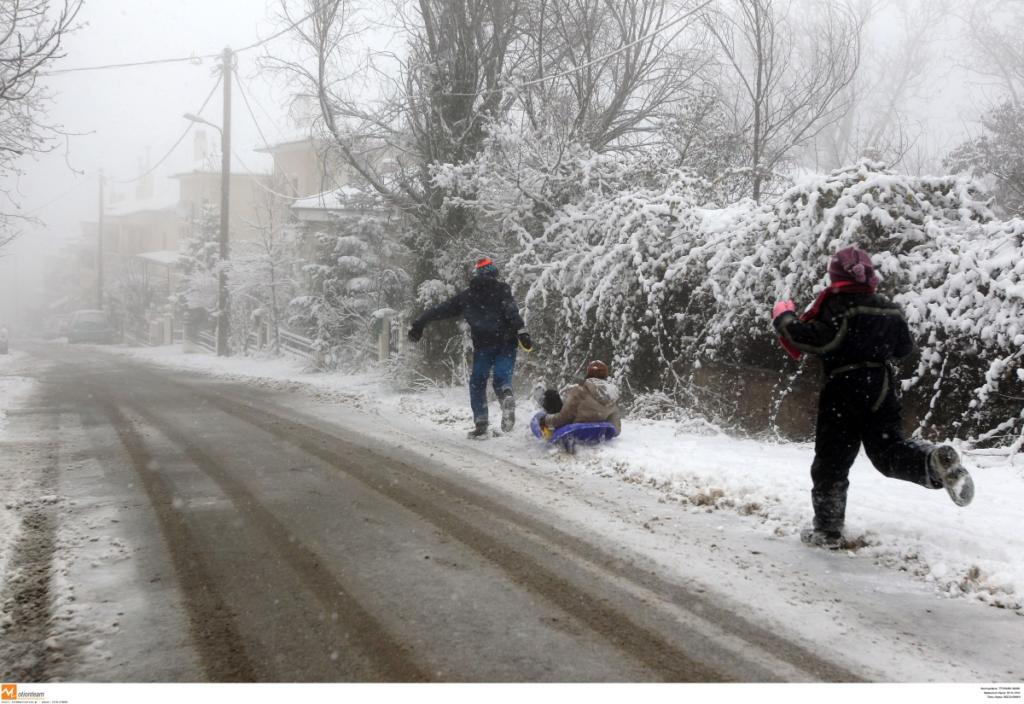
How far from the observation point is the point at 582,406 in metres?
7.25

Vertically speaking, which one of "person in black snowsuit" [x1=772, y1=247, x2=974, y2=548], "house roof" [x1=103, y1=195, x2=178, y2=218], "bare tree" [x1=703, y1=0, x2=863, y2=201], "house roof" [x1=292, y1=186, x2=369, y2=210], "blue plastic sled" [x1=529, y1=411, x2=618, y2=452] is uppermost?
"house roof" [x1=103, y1=195, x2=178, y2=218]

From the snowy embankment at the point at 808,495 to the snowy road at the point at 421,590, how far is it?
0.32 m

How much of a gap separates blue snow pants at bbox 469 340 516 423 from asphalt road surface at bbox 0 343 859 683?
1.73 m

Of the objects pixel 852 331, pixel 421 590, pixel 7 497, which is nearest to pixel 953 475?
pixel 852 331

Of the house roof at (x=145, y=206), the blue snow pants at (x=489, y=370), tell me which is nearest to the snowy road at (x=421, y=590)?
the blue snow pants at (x=489, y=370)

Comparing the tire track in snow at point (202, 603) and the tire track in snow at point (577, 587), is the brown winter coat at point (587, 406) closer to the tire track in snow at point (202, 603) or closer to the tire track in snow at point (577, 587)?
the tire track in snow at point (577, 587)

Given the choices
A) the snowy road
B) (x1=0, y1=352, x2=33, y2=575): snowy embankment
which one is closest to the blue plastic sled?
the snowy road

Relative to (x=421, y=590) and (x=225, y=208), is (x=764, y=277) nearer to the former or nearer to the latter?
(x=421, y=590)

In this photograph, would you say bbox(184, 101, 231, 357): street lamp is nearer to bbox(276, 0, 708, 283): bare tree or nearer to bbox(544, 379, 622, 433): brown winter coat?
bbox(276, 0, 708, 283): bare tree

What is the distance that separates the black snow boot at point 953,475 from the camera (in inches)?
160

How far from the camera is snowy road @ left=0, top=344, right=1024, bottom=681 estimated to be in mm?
3008

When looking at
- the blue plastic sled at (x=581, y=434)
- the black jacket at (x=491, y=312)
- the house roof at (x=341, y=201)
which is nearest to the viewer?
the blue plastic sled at (x=581, y=434)

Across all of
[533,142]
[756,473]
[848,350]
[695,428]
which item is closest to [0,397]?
[533,142]

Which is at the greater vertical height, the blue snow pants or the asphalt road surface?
the blue snow pants
